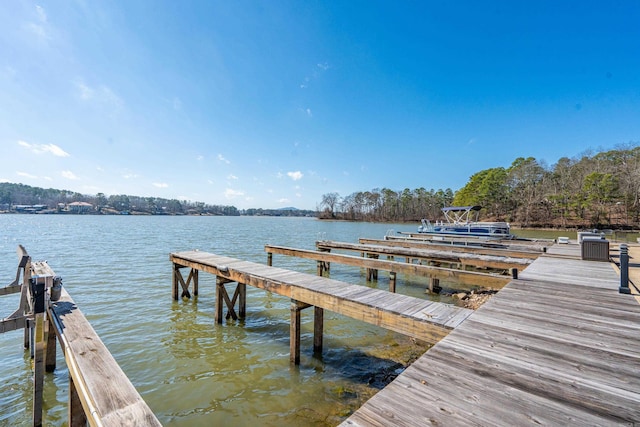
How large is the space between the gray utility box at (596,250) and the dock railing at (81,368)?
1197 cm

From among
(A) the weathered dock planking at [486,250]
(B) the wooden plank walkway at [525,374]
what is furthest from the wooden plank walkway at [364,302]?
(A) the weathered dock planking at [486,250]

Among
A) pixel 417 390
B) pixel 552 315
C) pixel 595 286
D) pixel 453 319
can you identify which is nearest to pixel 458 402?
pixel 417 390

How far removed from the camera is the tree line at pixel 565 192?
41656mm

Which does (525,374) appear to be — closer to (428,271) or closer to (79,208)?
(428,271)

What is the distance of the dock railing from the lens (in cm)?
216

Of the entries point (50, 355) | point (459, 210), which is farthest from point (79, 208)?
point (50, 355)

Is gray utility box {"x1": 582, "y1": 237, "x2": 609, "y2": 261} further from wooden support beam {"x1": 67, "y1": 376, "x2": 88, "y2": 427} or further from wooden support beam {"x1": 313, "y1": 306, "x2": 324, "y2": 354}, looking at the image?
wooden support beam {"x1": 67, "y1": 376, "x2": 88, "y2": 427}

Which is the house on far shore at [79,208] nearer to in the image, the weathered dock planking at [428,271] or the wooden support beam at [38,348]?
the weathered dock planking at [428,271]

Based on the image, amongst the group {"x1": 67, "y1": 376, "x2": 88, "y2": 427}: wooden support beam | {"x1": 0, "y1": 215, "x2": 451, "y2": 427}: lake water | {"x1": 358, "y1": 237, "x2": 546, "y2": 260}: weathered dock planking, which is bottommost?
{"x1": 0, "y1": 215, "x2": 451, "y2": 427}: lake water

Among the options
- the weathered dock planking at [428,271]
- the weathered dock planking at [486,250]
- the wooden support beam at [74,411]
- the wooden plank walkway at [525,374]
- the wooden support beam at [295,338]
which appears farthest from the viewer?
the weathered dock planking at [486,250]

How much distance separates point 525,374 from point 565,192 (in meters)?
60.9

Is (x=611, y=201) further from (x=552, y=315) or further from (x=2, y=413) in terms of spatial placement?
(x=2, y=413)

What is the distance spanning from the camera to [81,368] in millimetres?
2705

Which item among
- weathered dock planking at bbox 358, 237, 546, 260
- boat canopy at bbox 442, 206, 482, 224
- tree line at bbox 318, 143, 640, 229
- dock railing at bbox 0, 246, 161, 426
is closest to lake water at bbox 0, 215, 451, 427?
dock railing at bbox 0, 246, 161, 426
